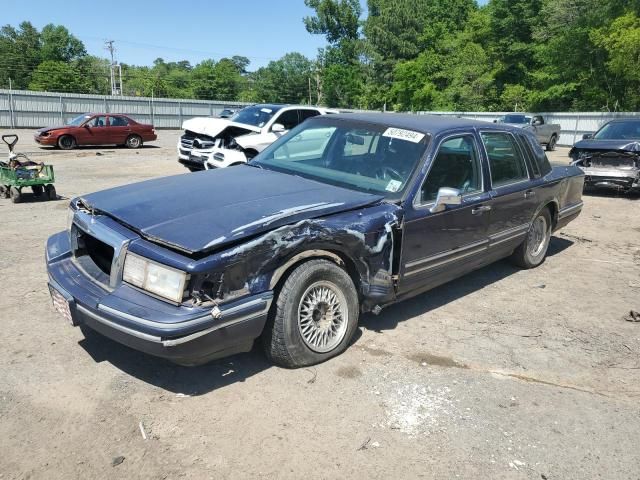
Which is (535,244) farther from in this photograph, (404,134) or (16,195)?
(16,195)

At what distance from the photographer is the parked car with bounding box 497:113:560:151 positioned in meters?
22.0

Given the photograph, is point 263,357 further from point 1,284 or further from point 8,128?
point 8,128

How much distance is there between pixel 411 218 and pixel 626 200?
9.39 m

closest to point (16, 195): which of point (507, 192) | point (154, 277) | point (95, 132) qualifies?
point (154, 277)

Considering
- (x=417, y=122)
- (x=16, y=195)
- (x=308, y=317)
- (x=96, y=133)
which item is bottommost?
(x=16, y=195)

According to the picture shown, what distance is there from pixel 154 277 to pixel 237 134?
854 cm

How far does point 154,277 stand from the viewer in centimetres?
304

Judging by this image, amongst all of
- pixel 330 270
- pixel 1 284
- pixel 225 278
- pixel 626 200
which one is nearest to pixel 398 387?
pixel 330 270

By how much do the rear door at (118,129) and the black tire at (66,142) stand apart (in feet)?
4.42

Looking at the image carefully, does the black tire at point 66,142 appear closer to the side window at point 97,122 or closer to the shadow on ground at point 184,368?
the side window at point 97,122

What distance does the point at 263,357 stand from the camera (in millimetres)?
3758

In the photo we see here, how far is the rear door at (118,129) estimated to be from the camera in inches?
781

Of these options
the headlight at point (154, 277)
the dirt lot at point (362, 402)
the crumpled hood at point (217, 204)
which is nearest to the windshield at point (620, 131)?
the dirt lot at point (362, 402)

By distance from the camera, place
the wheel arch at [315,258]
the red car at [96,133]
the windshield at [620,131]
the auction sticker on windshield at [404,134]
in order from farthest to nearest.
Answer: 1. the red car at [96,133]
2. the windshield at [620,131]
3. the auction sticker on windshield at [404,134]
4. the wheel arch at [315,258]
